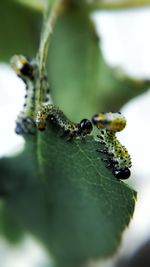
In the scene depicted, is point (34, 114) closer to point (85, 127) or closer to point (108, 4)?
point (85, 127)

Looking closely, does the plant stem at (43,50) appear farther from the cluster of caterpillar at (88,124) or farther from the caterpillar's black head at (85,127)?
the caterpillar's black head at (85,127)

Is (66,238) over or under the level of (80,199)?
over

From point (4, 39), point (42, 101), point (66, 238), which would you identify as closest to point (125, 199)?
point (42, 101)

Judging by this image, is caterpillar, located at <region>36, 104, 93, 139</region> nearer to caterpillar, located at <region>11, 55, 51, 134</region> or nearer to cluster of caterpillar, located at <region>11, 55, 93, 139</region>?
cluster of caterpillar, located at <region>11, 55, 93, 139</region>

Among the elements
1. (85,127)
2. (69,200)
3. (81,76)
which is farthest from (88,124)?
(81,76)

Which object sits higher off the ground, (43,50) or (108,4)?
(108,4)

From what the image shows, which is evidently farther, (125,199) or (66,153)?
(66,153)

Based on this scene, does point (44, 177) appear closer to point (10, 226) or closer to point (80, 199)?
point (80, 199)
